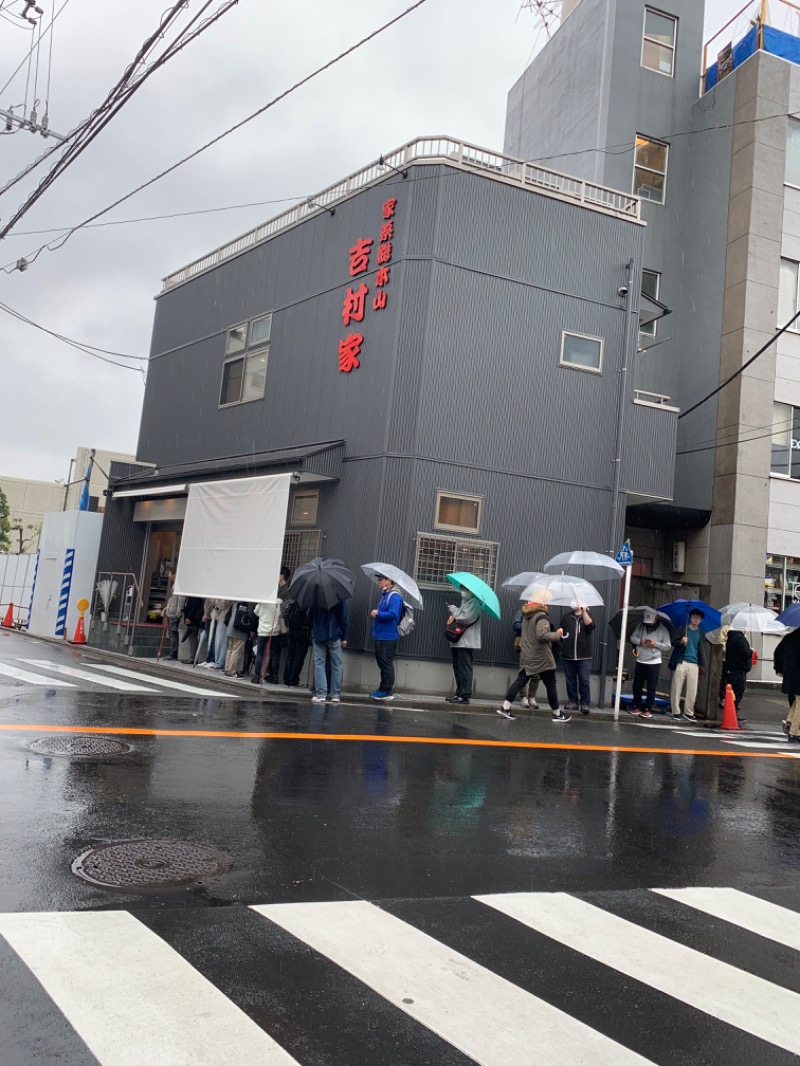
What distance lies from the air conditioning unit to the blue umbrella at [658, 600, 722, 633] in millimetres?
6272

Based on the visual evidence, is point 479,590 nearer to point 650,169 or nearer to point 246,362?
point 246,362

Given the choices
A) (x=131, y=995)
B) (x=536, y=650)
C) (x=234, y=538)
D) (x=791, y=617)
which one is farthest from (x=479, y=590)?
(x=131, y=995)

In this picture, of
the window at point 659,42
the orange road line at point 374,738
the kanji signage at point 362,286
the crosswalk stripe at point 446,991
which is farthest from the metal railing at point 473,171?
the crosswalk stripe at point 446,991

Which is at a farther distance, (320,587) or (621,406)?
(621,406)

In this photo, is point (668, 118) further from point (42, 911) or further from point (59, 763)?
point (42, 911)

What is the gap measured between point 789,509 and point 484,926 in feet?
64.3

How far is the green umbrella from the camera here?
1453 cm

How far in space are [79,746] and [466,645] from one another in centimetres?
769

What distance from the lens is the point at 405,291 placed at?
635 inches

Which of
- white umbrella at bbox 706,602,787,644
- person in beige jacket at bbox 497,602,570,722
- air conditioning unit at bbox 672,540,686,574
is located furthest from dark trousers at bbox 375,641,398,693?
air conditioning unit at bbox 672,540,686,574

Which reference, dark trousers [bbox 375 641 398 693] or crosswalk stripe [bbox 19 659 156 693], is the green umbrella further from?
crosswalk stripe [bbox 19 659 156 693]

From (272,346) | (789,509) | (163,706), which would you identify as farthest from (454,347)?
(789,509)

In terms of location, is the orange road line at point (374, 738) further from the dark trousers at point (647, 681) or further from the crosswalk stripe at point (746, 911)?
the crosswalk stripe at point (746, 911)

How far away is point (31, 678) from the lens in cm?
1312
